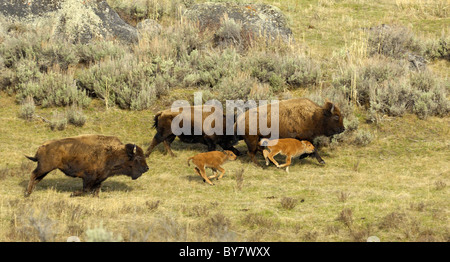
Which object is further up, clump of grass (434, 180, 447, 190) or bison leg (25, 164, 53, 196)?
bison leg (25, 164, 53, 196)

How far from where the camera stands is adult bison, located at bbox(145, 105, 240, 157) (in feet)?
44.8

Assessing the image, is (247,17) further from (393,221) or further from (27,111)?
(393,221)

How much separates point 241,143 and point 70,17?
8.71 m

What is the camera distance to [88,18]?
20.4 meters

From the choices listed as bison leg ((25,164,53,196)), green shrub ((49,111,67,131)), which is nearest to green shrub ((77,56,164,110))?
green shrub ((49,111,67,131))

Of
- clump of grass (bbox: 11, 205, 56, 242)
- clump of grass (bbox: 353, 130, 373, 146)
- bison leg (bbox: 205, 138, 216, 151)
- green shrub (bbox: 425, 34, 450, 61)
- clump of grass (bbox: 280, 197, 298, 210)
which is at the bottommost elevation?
clump of grass (bbox: 353, 130, 373, 146)

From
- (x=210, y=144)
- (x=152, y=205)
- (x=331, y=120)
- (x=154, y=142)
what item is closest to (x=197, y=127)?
(x=210, y=144)

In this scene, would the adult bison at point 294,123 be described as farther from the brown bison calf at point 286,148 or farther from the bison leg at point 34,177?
the bison leg at point 34,177

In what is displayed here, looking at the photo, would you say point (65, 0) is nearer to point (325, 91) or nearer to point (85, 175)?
point (325, 91)

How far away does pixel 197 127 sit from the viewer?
44.9 feet

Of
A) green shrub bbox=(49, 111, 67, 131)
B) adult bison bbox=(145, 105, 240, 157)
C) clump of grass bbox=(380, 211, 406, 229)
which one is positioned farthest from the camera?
green shrub bbox=(49, 111, 67, 131)

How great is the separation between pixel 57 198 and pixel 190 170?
3.47m

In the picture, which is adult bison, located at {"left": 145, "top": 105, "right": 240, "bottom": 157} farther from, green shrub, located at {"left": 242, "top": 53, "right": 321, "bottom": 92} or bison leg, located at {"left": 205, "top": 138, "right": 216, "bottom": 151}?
green shrub, located at {"left": 242, "top": 53, "right": 321, "bottom": 92}

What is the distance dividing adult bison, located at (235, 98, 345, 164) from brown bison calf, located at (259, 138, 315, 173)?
0.49 meters
